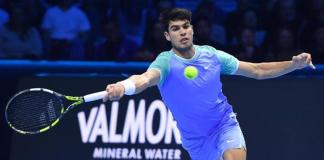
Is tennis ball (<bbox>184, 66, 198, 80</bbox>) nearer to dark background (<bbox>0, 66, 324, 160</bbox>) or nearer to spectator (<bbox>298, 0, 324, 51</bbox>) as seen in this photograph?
dark background (<bbox>0, 66, 324, 160</bbox>)

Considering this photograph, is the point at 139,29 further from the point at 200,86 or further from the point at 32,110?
the point at 200,86

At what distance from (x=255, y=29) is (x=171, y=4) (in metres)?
1.47

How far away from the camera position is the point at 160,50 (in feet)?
Result: 34.1

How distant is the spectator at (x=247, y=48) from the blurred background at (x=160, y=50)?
2 centimetres

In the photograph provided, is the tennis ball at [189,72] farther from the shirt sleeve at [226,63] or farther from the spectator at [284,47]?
the spectator at [284,47]

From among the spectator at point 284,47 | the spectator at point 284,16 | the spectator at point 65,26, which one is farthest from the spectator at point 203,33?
the spectator at point 65,26

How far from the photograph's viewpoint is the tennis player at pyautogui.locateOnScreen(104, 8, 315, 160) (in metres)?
6.49

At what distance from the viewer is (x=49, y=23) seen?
11.6m

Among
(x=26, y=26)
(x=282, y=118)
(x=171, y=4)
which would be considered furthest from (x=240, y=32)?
(x=26, y=26)

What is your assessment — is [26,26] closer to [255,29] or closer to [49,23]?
[49,23]

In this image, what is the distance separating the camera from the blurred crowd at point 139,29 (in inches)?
401

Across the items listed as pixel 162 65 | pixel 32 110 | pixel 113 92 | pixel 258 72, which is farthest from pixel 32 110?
pixel 258 72

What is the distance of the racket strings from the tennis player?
37.1 inches

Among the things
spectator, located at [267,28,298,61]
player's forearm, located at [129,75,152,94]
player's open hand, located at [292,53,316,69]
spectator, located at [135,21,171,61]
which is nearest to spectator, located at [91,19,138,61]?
spectator, located at [135,21,171,61]
